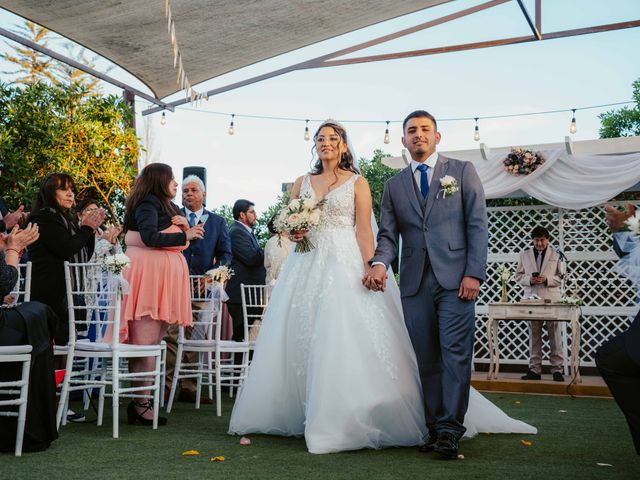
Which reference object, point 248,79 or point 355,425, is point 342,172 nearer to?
point 355,425

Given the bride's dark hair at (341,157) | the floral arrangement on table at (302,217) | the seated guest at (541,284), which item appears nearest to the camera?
the floral arrangement on table at (302,217)

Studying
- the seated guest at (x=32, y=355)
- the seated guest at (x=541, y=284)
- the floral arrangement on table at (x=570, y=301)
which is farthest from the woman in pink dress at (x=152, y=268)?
the seated guest at (x=541, y=284)

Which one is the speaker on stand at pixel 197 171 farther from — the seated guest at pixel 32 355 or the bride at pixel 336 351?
the seated guest at pixel 32 355

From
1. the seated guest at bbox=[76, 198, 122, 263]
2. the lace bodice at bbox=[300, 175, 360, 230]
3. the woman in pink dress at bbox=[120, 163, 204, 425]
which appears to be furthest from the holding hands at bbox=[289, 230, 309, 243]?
the seated guest at bbox=[76, 198, 122, 263]

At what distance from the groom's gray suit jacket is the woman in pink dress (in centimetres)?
151

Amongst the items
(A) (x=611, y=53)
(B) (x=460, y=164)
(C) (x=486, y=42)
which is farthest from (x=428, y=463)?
(A) (x=611, y=53)

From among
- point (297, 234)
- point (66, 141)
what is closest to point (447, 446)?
point (297, 234)

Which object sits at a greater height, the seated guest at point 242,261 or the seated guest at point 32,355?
the seated guest at point 242,261

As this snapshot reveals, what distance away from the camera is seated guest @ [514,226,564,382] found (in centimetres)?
894

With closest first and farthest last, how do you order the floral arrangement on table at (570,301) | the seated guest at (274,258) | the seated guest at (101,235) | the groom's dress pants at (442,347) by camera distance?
the groom's dress pants at (442,347) → the seated guest at (101,235) → the seated guest at (274,258) → the floral arrangement on table at (570,301)

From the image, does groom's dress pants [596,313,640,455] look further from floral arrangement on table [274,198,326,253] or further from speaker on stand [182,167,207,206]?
speaker on stand [182,167,207,206]

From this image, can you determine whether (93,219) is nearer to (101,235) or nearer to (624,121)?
(101,235)

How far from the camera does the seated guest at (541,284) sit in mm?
8938

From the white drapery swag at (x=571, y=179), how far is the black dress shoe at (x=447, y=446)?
6.76 meters
